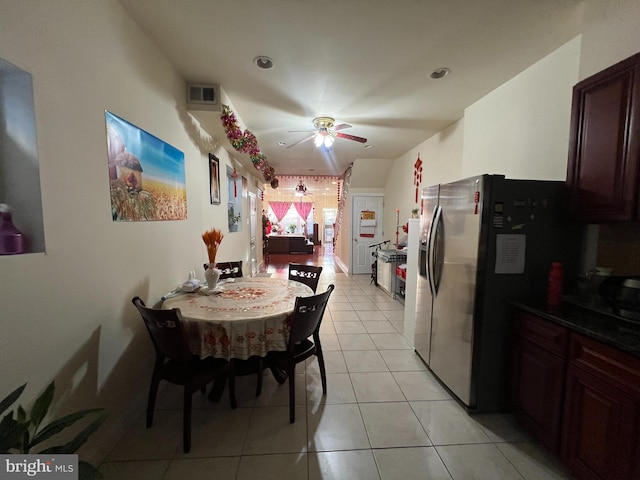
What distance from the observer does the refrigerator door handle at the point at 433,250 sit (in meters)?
2.17

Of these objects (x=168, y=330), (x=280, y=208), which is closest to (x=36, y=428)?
(x=168, y=330)

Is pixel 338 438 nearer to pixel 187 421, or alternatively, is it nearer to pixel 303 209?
pixel 187 421

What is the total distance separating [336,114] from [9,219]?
9.95 ft

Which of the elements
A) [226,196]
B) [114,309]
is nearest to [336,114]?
[226,196]

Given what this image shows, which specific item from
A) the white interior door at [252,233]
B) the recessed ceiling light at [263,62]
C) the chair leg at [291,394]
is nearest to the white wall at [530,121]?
the recessed ceiling light at [263,62]

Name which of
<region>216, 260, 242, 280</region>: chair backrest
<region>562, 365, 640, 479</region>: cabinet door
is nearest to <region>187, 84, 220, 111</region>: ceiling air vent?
<region>216, 260, 242, 280</region>: chair backrest

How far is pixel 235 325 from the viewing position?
1621 mm

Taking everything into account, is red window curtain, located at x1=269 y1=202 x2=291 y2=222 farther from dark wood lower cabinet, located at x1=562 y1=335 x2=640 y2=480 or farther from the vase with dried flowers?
dark wood lower cabinet, located at x1=562 y1=335 x2=640 y2=480

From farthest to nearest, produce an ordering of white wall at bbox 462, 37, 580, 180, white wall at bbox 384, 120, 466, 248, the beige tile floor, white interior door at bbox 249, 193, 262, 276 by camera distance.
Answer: white interior door at bbox 249, 193, 262, 276 → white wall at bbox 384, 120, 466, 248 → white wall at bbox 462, 37, 580, 180 → the beige tile floor

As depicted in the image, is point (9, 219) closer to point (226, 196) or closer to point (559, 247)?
point (226, 196)

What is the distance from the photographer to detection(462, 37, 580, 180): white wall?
193 centimetres

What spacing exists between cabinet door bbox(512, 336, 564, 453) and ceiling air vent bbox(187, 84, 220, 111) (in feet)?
10.6

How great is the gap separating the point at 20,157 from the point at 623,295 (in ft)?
9.74

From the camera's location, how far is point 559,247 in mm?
1825
